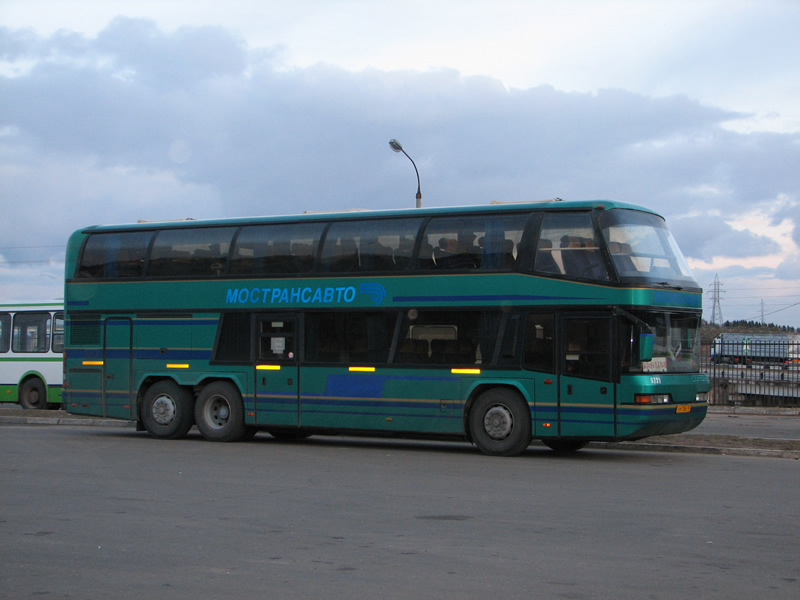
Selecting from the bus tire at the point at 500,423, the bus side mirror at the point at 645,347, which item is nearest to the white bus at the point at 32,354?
the bus tire at the point at 500,423

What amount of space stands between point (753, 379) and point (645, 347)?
62.7ft

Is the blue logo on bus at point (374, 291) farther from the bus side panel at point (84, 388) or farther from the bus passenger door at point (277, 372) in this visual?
the bus side panel at point (84, 388)

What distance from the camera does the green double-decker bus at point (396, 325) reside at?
50.1ft

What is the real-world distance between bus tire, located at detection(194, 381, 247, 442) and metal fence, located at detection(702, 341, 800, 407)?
18.2 meters

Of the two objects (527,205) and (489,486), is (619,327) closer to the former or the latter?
(527,205)

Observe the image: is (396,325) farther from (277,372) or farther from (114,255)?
(114,255)

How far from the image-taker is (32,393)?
28484mm

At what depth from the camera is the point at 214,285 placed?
18453mm

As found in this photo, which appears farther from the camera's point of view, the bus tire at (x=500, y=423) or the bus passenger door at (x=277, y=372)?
the bus passenger door at (x=277, y=372)

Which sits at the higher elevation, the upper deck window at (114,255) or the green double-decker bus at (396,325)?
the upper deck window at (114,255)

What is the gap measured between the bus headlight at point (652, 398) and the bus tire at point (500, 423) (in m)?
1.75

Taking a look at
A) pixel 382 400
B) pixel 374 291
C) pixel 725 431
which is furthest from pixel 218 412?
pixel 725 431

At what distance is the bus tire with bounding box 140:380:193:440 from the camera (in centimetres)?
1900

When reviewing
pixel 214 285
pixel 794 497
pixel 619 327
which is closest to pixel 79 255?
pixel 214 285
